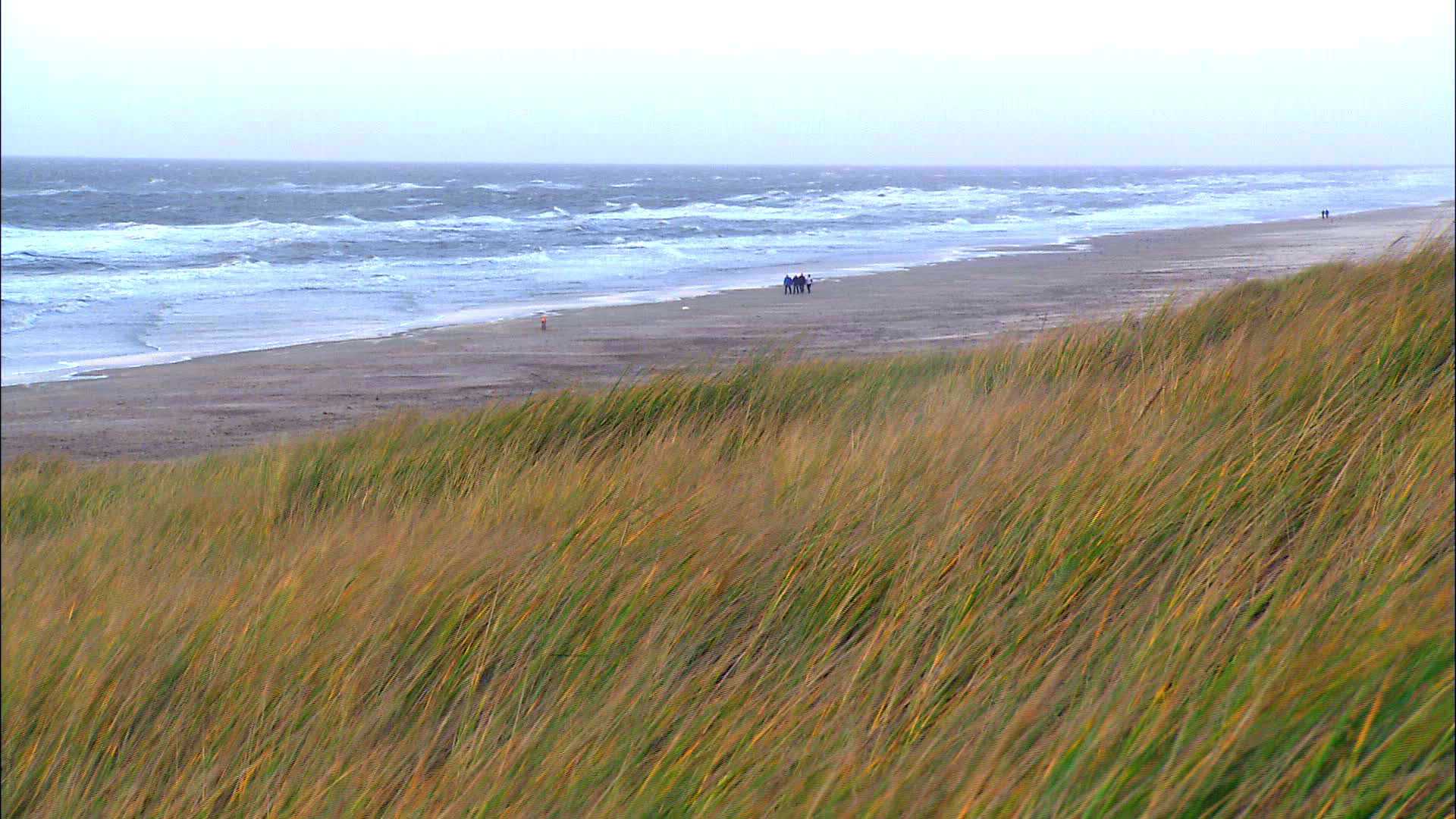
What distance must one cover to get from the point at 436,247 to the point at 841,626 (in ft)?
98.4

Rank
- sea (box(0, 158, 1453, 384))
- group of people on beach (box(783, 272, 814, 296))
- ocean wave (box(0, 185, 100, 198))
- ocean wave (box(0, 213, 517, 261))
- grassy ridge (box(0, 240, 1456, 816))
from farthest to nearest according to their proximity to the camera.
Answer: ocean wave (box(0, 185, 100, 198)) < ocean wave (box(0, 213, 517, 261)) < group of people on beach (box(783, 272, 814, 296)) < sea (box(0, 158, 1453, 384)) < grassy ridge (box(0, 240, 1456, 816))

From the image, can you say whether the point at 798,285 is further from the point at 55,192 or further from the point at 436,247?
the point at 55,192

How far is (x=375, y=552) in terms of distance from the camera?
9.72 ft

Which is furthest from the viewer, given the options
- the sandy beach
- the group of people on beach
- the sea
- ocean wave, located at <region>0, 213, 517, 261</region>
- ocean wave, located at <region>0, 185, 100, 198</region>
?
ocean wave, located at <region>0, 185, 100, 198</region>

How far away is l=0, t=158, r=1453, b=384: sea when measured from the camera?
15570 millimetres

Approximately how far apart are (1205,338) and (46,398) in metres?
9.51

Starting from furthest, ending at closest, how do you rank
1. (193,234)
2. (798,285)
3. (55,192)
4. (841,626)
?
(55,192), (193,234), (798,285), (841,626)

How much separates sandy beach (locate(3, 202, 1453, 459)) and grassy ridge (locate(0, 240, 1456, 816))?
2.69 m

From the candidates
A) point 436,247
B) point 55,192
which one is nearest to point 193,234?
point 436,247

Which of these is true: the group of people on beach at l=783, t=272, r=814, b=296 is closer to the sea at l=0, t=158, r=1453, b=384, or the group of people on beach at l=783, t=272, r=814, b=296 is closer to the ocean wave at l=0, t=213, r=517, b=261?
the sea at l=0, t=158, r=1453, b=384

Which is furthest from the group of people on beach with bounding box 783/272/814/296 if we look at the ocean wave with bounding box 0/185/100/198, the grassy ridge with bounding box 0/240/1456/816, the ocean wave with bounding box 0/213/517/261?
the ocean wave with bounding box 0/185/100/198

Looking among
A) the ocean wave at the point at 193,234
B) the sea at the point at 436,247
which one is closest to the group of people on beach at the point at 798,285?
the sea at the point at 436,247

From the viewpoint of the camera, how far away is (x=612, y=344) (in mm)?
13922

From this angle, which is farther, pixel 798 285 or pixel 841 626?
pixel 798 285
